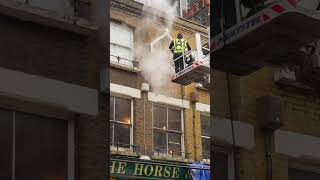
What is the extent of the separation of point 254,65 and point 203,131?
2.07 ft

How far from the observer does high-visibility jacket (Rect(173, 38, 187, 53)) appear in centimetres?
298

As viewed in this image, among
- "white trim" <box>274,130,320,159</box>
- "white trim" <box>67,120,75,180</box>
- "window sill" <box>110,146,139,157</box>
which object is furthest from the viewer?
"white trim" <box>274,130,320,159</box>

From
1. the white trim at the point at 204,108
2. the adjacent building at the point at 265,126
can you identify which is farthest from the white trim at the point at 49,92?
the adjacent building at the point at 265,126

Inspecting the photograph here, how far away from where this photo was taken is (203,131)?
10.8 feet

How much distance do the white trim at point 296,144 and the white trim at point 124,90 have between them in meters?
1.27

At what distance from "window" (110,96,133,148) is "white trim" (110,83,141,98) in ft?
0.10

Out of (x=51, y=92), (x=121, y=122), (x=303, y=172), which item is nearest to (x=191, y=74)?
(x=121, y=122)

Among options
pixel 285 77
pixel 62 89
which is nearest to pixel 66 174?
pixel 62 89

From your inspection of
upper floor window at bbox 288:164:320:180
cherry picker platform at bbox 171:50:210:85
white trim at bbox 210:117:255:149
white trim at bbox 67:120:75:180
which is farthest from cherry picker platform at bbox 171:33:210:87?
upper floor window at bbox 288:164:320:180

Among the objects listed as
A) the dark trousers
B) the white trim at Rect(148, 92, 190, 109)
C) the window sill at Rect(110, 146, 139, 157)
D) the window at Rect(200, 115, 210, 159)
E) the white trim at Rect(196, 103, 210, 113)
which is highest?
the dark trousers

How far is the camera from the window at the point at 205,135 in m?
3.13

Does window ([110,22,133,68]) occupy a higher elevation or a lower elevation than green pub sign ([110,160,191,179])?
higher

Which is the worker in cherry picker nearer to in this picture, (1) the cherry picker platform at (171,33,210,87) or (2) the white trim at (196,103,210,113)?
(1) the cherry picker platform at (171,33,210,87)

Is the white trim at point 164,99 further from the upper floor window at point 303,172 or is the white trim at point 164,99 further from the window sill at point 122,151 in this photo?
the upper floor window at point 303,172
